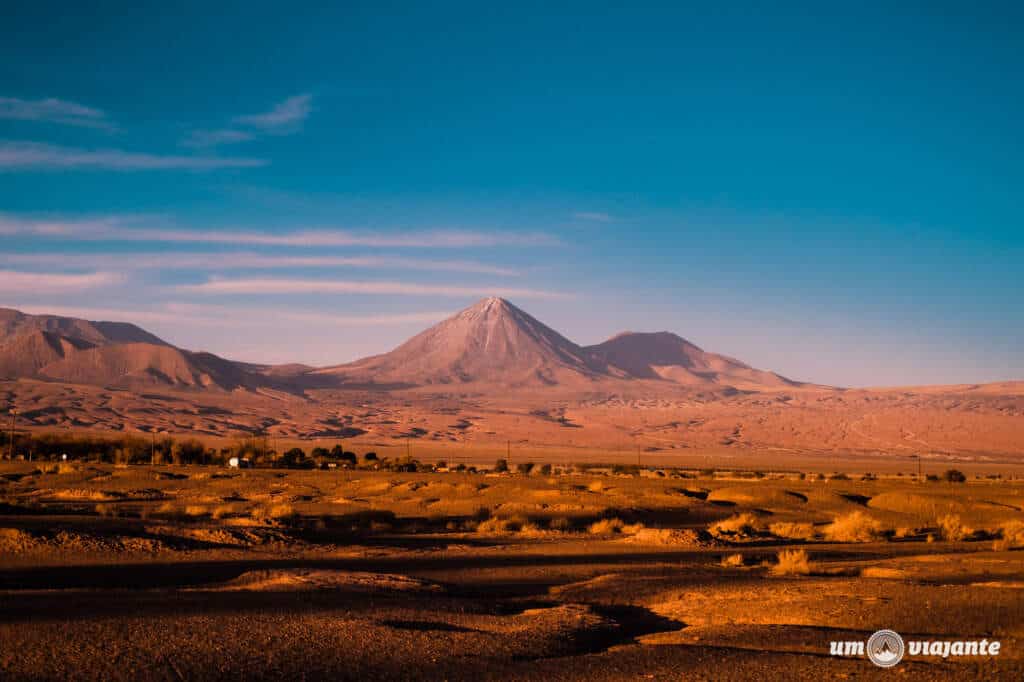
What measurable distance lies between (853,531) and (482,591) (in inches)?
587

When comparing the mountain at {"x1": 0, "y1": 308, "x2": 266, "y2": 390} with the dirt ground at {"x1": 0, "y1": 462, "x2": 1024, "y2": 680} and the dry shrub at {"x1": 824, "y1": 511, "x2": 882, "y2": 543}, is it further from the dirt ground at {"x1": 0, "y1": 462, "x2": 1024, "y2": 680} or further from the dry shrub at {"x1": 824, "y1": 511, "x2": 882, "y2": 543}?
the dry shrub at {"x1": 824, "y1": 511, "x2": 882, "y2": 543}

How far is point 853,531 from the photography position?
27625 millimetres

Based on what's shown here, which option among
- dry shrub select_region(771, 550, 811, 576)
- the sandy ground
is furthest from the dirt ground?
the sandy ground

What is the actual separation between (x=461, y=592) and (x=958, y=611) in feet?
24.8

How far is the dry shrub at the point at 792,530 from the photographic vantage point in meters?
28.4

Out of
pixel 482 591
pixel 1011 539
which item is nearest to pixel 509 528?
pixel 482 591

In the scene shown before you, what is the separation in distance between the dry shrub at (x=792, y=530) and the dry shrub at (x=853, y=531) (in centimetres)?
56

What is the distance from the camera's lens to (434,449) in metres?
114

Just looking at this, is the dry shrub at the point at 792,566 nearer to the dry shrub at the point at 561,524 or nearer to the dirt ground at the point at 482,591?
the dirt ground at the point at 482,591

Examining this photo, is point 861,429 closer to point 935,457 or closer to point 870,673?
point 935,457

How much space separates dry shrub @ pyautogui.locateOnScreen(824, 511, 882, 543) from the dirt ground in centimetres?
9

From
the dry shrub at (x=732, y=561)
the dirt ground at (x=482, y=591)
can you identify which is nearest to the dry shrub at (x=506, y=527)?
the dirt ground at (x=482, y=591)

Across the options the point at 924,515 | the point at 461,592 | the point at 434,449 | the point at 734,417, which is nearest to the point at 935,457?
the point at 734,417

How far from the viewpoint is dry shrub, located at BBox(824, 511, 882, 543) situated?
27.3m
